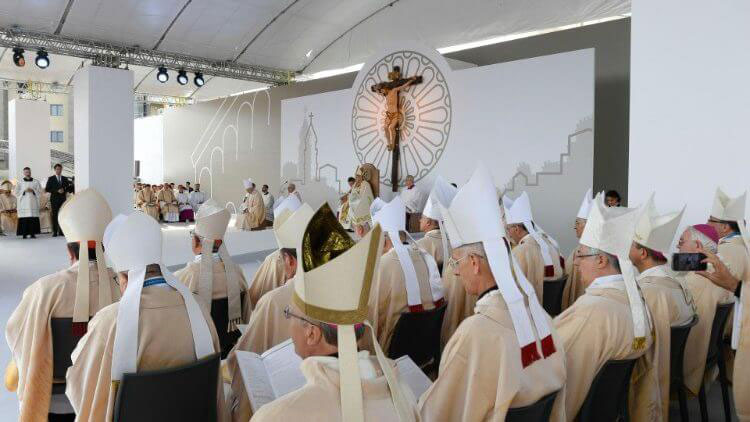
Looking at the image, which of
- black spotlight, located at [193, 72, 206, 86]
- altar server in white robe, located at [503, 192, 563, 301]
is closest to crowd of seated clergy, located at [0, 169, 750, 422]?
altar server in white robe, located at [503, 192, 563, 301]

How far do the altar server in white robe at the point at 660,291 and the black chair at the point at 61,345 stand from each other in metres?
2.68

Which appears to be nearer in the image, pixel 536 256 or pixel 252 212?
pixel 536 256

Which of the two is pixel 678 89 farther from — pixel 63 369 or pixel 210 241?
pixel 63 369

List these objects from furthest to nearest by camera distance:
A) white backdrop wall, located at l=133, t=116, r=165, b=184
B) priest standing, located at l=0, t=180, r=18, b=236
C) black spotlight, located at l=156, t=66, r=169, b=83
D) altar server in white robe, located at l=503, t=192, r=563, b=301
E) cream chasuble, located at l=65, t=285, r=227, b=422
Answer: white backdrop wall, located at l=133, t=116, r=165, b=184 → black spotlight, located at l=156, t=66, r=169, b=83 → priest standing, located at l=0, t=180, r=18, b=236 → altar server in white robe, located at l=503, t=192, r=563, b=301 → cream chasuble, located at l=65, t=285, r=227, b=422

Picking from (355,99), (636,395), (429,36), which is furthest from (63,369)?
(429,36)

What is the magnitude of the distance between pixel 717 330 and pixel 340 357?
269cm

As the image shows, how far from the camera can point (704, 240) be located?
3.51 meters

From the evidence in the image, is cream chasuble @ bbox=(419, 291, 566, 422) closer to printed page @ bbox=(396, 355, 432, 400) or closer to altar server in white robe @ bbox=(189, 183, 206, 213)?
printed page @ bbox=(396, 355, 432, 400)

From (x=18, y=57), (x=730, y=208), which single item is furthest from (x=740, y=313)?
(x=18, y=57)

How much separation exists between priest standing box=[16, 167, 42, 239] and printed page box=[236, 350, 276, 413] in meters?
11.1

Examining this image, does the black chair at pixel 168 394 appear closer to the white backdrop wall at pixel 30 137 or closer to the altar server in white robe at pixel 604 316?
the altar server in white robe at pixel 604 316

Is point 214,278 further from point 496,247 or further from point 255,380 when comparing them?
point 496,247

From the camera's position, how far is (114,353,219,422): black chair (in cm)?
186

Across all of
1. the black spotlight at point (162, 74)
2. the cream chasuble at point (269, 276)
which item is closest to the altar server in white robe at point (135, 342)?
the cream chasuble at point (269, 276)
